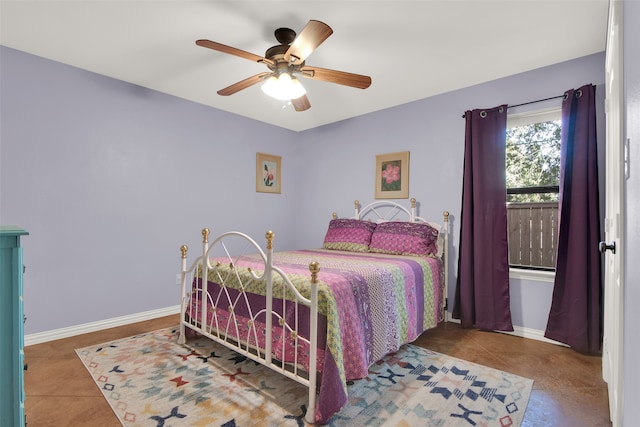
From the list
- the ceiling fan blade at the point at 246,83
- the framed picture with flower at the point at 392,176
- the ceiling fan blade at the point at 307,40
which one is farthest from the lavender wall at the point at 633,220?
the framed picture with flower at the point at 392,176

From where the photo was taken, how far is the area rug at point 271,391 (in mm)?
1658

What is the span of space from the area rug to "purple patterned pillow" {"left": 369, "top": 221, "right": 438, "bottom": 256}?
96cm

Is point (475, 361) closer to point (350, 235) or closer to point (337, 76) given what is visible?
point (350, 235)

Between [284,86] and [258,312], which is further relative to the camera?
[284,86]

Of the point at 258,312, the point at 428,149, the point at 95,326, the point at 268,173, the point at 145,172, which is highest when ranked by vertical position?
the point at 428,149

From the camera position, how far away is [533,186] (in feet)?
9.73

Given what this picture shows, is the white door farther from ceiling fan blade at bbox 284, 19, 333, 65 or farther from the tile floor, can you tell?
ceiling fan blade at bbox 284, 19, 333, 65

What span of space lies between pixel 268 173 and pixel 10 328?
3540 millimetres

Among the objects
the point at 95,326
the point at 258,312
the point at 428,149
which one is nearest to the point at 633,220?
the point at 258,312

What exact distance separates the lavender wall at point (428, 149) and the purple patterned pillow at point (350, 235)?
1.57 feet

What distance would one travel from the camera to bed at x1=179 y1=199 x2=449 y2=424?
1.64 metres

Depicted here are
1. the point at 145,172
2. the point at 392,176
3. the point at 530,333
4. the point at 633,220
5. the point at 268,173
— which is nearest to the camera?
the point at 633,220

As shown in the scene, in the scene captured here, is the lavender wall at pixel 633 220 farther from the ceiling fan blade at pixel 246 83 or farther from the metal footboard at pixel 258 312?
the ceiling fan blade at pixel 246 83

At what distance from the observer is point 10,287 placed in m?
1.04
